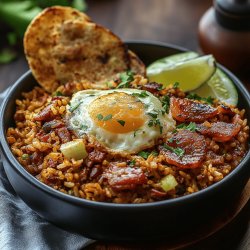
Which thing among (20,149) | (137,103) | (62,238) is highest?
(137,103)

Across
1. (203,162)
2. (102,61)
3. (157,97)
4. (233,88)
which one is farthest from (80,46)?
(203,162)

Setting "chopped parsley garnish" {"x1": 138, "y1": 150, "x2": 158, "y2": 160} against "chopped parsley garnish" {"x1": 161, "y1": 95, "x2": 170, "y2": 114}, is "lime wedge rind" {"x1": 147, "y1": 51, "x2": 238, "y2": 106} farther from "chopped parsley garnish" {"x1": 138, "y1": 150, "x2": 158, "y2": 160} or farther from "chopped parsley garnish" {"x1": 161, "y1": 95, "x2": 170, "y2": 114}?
"chopped parsley garnish" {"x1": 138, "y1": 150, "x2": 158, "y2": 160}

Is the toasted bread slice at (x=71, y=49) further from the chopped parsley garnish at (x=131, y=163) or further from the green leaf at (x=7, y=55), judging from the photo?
the green leaf at (x=7, y=55)

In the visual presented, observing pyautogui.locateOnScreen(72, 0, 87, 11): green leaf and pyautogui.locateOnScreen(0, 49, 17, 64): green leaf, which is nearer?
pyautogui.locateOnScreen(0, 49, 17, 64): green leaf

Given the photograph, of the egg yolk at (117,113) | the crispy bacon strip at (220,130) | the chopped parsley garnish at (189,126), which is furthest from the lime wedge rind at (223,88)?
the egg yolk at (117,113)

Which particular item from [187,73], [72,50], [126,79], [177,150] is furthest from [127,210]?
[72,50]

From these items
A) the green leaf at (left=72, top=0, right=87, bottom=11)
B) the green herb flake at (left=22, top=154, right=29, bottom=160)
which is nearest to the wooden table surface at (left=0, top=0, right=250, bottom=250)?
the green leaf at (left=72, top=0, right=87, bottom=11)

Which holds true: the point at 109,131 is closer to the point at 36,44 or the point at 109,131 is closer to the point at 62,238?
the point at 62,238
